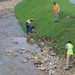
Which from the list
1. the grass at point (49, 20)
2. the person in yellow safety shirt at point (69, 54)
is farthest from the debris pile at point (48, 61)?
the grass at point (49, 20)

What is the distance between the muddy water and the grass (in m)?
1.52

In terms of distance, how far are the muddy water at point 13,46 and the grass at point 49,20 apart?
59.8 inches

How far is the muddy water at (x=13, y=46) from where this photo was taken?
25708 mm

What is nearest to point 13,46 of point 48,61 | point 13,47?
point 13,47

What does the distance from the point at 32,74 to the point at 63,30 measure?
366 inches

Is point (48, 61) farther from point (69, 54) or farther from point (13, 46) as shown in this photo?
point (13, 46)

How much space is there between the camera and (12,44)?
3334cm

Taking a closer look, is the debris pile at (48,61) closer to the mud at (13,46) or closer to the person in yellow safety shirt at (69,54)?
the person in yellow safety shirt at (69,54)

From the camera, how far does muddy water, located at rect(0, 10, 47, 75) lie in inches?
1012

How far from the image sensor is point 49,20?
38000 mm

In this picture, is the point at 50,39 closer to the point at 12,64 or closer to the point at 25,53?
the point at 25,53

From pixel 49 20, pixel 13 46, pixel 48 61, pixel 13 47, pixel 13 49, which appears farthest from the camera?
pixel 49 20

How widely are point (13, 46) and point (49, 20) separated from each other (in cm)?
784

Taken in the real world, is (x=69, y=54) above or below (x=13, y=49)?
above
